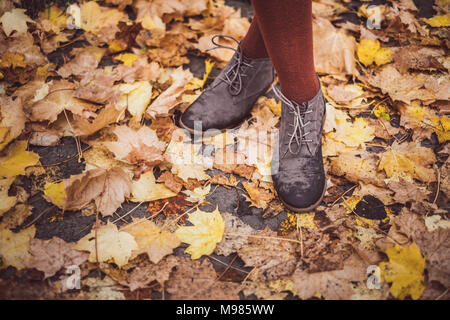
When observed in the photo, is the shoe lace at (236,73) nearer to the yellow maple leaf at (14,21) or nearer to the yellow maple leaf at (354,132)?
the yellow maple leaf at (354,132)

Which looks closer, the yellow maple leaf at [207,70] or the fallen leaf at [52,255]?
the fallen leaf at [52,255]

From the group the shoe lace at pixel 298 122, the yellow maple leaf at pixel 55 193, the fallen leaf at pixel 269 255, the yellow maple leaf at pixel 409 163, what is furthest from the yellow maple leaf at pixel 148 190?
the yellow maple leaf at pixel 409 163

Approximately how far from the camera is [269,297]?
3.18 feet

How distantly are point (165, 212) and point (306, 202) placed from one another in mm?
554

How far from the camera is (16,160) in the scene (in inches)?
46.9

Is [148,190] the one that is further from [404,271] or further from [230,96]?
[404,271]

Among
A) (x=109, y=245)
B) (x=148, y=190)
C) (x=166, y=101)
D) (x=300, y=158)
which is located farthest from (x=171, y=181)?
(x=300, y=158)

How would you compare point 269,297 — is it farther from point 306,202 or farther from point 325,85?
point 325,85

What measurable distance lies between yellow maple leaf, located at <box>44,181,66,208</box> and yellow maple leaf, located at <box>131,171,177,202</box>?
0.27m

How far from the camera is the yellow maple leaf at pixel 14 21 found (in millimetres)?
1567

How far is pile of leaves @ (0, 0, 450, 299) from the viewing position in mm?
983

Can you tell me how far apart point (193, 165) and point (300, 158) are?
458mm

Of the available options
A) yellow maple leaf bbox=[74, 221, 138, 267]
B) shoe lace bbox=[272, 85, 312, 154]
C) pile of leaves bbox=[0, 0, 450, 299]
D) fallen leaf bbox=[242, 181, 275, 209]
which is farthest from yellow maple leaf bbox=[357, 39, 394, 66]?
yellow maple leaf bbox=[74, 221, 138, 267]
